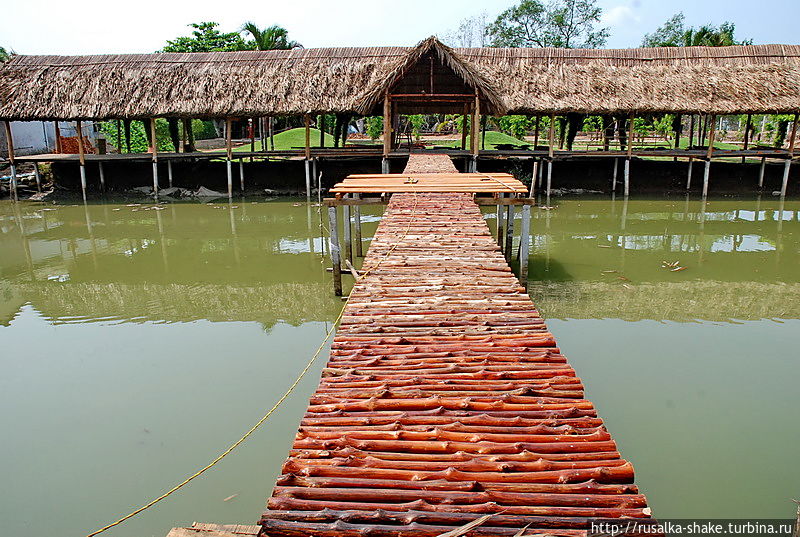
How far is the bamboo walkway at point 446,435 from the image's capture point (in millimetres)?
2236

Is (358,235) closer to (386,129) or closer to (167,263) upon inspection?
(167,263)

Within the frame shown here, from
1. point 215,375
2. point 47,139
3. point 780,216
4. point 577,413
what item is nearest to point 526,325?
point 577,413

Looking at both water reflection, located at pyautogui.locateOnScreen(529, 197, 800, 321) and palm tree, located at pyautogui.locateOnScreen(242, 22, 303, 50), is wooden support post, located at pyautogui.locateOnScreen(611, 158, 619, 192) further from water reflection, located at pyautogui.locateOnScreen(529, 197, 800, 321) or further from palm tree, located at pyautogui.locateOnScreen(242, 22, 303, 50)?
palm tree, located at pyautogui.locateOnScreen(242, 22, 303, 50)

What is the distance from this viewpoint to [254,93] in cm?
1620

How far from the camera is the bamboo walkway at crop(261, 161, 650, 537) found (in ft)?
7.34

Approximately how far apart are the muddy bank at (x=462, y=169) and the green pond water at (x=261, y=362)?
5.81 metres

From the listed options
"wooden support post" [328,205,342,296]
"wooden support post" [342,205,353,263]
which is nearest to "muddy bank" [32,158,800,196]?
"wooden support post" [342,205,353,263]

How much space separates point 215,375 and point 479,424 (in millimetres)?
3397

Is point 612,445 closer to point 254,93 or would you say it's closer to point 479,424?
point 479,424

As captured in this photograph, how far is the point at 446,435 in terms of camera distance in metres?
2.71

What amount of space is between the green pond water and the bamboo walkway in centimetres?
121

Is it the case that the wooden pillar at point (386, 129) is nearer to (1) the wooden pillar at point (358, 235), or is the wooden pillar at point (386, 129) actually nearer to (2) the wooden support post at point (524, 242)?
(1) the wooden pillar at point (358, 235)

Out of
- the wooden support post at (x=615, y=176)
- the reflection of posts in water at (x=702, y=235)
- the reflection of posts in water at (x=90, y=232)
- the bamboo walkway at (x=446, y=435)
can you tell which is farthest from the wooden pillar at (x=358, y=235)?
the wooden support post at (x=615, y=176)

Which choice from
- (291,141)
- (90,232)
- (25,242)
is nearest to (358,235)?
(90,232)
